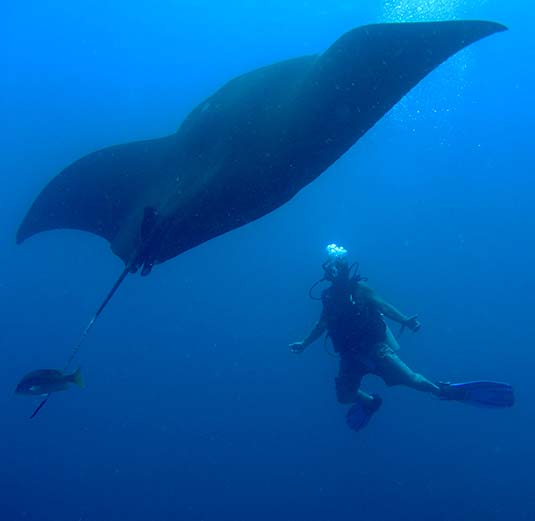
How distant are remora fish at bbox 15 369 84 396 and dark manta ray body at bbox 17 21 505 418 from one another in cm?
157

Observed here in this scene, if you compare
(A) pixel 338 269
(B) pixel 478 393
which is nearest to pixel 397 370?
(B) pixel 478 393

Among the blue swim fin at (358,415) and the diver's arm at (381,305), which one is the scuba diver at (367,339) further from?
the blue swim fin at (358,415)

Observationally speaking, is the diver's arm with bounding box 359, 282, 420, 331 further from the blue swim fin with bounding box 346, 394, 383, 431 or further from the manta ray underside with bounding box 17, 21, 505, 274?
the manta ray underside with bounding box 17, 21, 505, 274

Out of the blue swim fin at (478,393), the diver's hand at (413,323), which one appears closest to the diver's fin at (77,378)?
the diver's hand at (413,323)

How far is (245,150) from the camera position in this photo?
4230 mm

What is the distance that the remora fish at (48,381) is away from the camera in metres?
5.77

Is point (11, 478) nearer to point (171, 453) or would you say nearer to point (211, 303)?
point (171, 453)

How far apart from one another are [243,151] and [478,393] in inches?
224

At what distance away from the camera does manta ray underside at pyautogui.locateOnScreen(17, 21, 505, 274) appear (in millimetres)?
3576

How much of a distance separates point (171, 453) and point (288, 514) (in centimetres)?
1393

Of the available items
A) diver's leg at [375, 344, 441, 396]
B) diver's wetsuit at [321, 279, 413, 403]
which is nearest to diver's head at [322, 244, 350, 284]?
diver's wetsuit at [321, 279, 413, 403]

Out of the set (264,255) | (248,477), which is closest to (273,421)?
(248,477)

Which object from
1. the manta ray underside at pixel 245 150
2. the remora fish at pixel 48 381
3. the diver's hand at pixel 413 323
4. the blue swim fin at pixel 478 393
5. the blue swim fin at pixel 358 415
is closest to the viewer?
the manta ray underside at pixel 245 150

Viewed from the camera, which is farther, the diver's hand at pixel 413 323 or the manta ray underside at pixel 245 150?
the diver's hand at pixel 413 323
